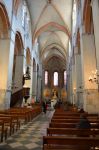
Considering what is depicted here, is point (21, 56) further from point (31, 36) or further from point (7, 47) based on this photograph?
point (31, 36)

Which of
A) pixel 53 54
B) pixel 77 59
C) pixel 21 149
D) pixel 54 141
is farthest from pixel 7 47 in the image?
pixel 53 54

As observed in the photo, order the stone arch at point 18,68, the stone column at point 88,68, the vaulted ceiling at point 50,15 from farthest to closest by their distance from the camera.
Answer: the vaulted ceiling at point 50,15
the stone arch at point 18,68
the stone column at point 88,68

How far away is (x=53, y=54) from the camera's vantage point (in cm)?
4203

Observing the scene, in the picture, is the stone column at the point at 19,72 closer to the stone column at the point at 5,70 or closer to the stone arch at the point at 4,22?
the stone column at the point at 5,70

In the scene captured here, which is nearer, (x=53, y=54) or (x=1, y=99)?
(x=1, y=99)

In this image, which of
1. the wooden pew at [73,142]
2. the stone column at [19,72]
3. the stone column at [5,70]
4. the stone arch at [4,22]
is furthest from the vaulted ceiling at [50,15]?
the wooden pew at [73,142]

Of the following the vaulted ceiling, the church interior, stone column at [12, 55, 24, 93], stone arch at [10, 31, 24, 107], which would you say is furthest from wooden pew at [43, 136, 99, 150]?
the vaulted ceiling

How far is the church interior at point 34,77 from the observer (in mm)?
4924

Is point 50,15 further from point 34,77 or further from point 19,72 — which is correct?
point 34,77

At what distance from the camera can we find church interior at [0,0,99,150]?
492 centimetres

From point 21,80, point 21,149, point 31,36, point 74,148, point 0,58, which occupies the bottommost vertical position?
point 21,149

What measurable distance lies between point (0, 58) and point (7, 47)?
1.09 metres

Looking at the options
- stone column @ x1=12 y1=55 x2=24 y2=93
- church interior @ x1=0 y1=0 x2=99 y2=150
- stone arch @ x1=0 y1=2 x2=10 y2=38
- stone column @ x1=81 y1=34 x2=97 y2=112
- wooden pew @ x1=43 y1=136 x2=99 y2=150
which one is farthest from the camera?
stone column @ x1=12 y1=55 x2=24 y2=93

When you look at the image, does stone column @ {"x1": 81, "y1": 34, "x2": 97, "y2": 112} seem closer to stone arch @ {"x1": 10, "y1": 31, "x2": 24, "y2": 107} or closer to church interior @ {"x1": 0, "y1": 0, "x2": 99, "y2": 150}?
church interior @ {"x1": 0, "y1": 0, "x2": 99, "y2": 150}
